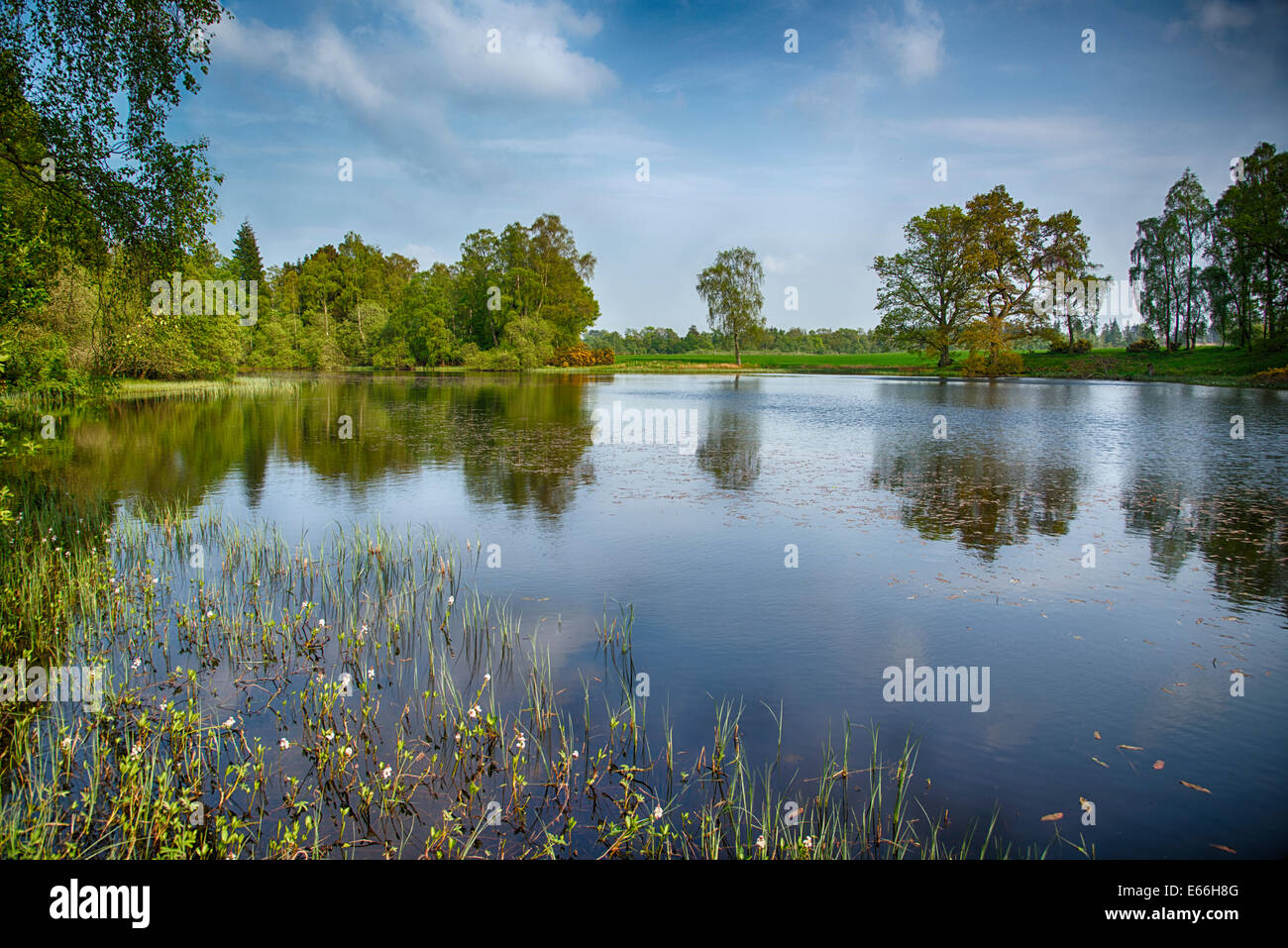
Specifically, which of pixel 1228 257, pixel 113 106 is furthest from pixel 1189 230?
pixel 113 106

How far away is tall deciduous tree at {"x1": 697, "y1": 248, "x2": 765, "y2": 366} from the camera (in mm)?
111938

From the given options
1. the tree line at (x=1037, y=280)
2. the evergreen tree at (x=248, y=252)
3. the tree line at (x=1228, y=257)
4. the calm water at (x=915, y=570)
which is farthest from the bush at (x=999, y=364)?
the evergreen tree at (x=248, y=252)

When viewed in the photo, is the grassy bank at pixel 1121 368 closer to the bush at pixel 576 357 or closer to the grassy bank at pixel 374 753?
the bush at pixel 576 357

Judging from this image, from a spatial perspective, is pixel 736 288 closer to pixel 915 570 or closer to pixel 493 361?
pixel 493 361

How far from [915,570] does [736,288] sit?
106 m

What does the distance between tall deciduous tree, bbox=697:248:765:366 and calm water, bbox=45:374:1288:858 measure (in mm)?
85543

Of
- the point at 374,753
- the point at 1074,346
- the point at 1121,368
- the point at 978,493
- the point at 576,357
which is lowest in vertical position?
the point at 374,753

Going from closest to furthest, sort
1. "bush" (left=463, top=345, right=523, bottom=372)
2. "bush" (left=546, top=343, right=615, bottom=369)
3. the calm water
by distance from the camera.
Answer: the calm water < "bush" (left=463, top=345, right=523, bottom=372) < "bush" (left=546, top=343, right=615, bottom=369)

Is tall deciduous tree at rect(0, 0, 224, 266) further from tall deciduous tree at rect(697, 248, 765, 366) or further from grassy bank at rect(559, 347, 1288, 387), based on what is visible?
tall deciduous tree at rect(697, 248, 765, 366)

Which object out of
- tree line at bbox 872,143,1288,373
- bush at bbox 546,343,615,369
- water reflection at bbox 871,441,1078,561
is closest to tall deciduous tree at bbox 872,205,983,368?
tree line at bbox 872,143,1288,373

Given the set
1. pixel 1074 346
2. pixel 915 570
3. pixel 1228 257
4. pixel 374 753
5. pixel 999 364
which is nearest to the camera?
pixel 374 753

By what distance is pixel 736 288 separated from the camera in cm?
11206

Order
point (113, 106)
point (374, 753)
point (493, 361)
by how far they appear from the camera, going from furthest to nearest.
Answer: point (493, 361) → point (113, 106) → point (374, 753)
